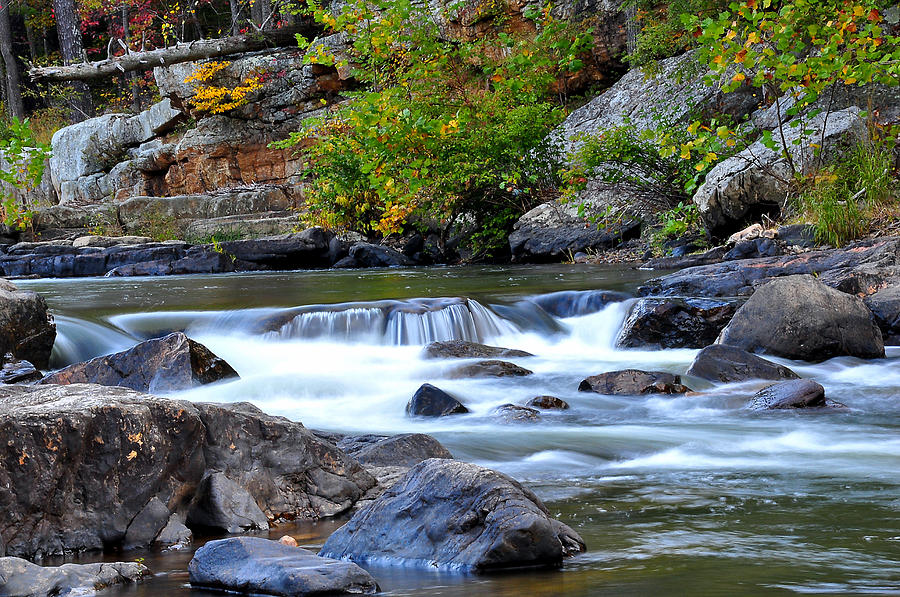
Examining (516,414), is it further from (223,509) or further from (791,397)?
(223,509)

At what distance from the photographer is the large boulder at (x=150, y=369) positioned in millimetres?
6597

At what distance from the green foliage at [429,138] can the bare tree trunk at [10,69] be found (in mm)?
15404

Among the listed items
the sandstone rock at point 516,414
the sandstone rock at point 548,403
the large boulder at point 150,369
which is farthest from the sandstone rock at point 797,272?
the large boulder at point 150,369

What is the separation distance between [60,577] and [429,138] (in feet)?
42.8

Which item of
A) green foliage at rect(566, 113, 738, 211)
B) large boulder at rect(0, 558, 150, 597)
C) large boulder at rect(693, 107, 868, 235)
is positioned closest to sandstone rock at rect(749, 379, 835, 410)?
large boulder at rect(0, 558, 150, 597)

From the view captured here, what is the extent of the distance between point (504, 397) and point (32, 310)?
163 inches

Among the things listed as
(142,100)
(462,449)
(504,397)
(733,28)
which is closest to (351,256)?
(733,28)

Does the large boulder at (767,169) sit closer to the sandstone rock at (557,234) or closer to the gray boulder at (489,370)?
the sandstone rock at (557,234)

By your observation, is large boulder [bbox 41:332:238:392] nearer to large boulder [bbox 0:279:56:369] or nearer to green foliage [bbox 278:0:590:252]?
large boulder [bbox 0:279:56:369]

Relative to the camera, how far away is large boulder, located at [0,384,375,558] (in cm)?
319

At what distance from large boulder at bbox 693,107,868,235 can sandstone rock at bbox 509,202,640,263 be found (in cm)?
260

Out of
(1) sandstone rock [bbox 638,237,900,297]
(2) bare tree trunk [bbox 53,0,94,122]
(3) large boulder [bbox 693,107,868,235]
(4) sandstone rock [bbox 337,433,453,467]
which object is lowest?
(4) sandstone rock [bbox 337,433,453,467]

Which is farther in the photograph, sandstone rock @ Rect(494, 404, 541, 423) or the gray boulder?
the gray boulder

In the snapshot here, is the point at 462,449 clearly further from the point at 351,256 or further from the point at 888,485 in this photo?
the point at 351,256
